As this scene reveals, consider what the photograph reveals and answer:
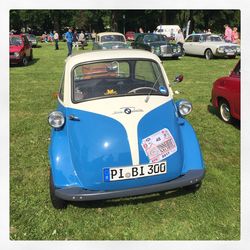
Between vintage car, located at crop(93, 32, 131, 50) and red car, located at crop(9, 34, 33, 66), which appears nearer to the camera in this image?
red car, located at crop(9, 34, 33, 66)

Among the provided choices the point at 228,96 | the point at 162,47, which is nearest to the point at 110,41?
the point at 162,47

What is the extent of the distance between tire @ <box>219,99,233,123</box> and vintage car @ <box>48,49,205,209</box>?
257cm

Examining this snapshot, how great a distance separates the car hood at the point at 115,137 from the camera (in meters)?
3.76

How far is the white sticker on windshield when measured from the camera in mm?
3855

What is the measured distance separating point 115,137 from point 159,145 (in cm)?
52

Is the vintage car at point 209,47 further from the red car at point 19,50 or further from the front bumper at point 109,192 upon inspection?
the front bumper at point 109,192

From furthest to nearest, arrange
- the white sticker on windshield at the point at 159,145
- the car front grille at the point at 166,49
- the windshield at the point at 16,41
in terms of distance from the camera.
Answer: the car front grille at the point at 166,49 → the windshield at the point at 16,41 → the white sticker on windshield at the point at 159,145

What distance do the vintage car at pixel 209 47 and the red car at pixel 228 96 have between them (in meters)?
12.9

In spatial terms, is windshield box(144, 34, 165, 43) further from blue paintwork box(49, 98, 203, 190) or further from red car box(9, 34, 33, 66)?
blue paintwork box(49, 98, 203, 190)

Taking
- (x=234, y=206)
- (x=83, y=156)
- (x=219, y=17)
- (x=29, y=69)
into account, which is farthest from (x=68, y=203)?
(x=219, y=17)

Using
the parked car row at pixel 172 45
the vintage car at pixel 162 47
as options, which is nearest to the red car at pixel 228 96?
the parked car row at pixel 172 45

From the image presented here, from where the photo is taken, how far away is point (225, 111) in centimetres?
720

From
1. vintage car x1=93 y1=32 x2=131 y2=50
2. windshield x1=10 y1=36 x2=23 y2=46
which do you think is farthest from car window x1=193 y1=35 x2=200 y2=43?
windshield x1=10 y1=36 x2=23 y2=46

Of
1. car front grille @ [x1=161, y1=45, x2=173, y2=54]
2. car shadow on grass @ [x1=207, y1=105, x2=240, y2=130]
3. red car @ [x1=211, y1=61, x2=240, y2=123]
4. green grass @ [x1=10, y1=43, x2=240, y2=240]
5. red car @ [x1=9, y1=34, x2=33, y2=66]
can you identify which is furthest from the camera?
car front grille @ [x1=161, y1=45, x2=173, y2=54]
